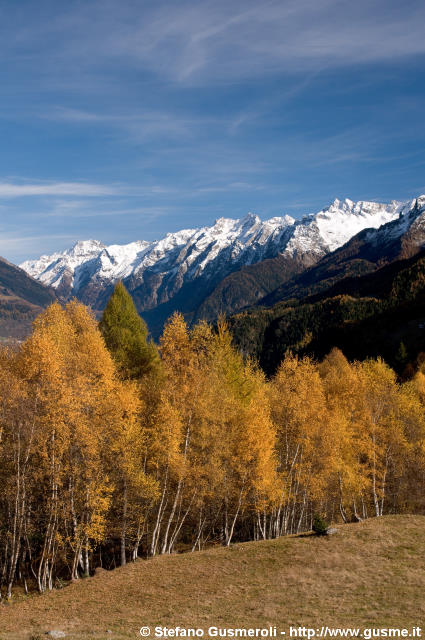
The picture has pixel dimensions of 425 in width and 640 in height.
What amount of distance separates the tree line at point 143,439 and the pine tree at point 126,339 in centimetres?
18

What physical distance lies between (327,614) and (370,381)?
3950cm

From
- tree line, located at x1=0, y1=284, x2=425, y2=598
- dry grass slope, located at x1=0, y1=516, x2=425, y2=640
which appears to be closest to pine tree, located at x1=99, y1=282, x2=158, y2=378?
tree line, located at x1=0, y1=284, x2=425, y2=598

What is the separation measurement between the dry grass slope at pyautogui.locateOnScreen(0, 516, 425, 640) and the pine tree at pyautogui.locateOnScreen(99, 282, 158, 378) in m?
23.7

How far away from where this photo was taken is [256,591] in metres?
30.2

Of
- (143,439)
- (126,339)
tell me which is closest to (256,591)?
(143,439)

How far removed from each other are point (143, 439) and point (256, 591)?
1560cm

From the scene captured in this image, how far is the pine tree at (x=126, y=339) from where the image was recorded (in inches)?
2178

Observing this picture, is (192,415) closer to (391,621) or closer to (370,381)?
(391,621)

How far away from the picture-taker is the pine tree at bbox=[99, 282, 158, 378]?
55312 millimetres

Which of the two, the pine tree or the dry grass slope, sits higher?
the pine tree

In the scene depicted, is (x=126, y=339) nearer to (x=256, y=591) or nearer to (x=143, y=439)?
(x=143, y=439)

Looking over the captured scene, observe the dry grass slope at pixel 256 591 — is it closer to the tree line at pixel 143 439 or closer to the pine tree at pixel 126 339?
the tree line at pixel 143 439

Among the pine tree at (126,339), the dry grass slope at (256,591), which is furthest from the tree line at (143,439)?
the dry grass slope at (256,591)

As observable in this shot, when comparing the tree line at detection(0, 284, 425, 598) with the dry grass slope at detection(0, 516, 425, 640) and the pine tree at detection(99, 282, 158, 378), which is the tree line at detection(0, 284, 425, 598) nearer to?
the pine tree at detection(99, 282, 158, 378)
